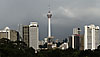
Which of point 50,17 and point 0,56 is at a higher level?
point 50,17

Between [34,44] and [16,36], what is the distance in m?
14.5

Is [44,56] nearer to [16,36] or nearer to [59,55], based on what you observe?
[59,55]

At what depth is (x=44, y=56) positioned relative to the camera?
7875cm

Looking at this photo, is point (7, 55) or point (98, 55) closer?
point (7, 55)

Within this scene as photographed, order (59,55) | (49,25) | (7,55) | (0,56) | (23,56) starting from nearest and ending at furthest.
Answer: (0,56)
(7,55)
(23,56)
(59,55)
(49,25)

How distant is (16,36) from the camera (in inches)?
7692

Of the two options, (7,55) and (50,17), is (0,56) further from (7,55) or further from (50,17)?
(50,17)

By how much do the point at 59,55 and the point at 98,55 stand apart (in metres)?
12.4

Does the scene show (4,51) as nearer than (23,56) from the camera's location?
Yes

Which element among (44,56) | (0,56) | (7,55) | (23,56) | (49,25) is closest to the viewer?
(0,56)

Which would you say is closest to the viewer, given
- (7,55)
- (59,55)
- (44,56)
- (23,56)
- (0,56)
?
(0,56)

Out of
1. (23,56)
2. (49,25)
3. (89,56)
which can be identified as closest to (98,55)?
(89,56)

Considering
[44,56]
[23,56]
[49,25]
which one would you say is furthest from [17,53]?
[49,25]

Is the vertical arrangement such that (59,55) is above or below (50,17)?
below
